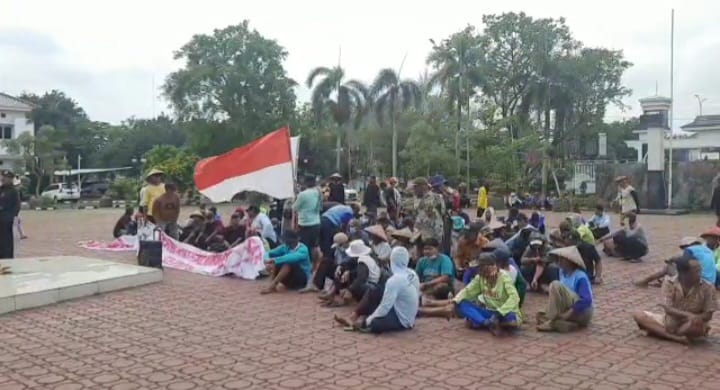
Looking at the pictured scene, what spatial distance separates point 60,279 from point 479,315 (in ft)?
18.7

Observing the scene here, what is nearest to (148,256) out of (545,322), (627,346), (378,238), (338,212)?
(338,212)

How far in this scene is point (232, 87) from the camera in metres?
45.5

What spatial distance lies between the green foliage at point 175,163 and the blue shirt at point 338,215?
30.5m

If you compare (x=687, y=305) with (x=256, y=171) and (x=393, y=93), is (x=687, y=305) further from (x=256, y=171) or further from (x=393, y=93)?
(x=393, y=93)

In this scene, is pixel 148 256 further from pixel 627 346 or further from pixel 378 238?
pixel 627 346

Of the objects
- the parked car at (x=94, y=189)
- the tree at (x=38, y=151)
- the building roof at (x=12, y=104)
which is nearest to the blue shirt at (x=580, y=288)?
the tree at (x=38, y=151)

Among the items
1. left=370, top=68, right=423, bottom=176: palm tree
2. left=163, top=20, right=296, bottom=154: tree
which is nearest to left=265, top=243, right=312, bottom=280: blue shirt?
left=370, top=68, right=423, bottom=176: palm tree

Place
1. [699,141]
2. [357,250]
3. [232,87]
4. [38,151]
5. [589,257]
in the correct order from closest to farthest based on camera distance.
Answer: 1. [357,250]
2. [589,257]
3. [699,141]
4. [38,151]
5. [232,87]

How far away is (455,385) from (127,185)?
127 ft

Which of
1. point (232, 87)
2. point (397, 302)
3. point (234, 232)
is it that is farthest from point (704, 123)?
point (397, 302)

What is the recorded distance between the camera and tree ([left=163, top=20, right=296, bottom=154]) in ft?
149

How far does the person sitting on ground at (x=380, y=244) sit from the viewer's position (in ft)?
27.6

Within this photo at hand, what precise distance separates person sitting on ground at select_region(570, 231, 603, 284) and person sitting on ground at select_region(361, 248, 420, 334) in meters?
3.15

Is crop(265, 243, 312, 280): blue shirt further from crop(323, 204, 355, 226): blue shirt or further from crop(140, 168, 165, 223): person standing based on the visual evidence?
crop(140, 168, 165, 223): person standing
